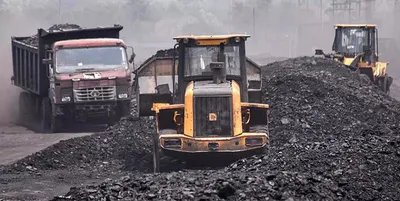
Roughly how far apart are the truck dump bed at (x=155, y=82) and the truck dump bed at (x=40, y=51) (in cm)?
856


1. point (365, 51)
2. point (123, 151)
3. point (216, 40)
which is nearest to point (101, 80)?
point (123, 151)

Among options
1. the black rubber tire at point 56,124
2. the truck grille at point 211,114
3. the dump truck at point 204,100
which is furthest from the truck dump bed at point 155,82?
the black rubber tire at point 56,124

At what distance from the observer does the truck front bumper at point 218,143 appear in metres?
15.4

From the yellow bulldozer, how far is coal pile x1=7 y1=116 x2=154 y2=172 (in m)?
14.6

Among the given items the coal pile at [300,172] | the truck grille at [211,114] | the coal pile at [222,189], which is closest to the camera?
the coal pile at [222,189]

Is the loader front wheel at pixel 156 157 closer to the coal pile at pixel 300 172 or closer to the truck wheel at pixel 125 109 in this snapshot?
the coal pile at pixel 300 172

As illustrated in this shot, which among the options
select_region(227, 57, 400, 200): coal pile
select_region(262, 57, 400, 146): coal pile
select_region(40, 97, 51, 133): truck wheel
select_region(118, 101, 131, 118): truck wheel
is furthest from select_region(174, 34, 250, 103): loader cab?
select_region(40, 97, 51, 133): truck wheel

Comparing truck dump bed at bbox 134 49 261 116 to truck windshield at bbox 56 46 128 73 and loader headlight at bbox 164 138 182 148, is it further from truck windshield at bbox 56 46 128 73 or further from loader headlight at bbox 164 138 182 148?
truck windshield at bbox 56 46 128 73

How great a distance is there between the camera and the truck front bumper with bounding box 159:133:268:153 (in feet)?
50.5

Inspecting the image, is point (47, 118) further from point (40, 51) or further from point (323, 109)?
point (323, 109)

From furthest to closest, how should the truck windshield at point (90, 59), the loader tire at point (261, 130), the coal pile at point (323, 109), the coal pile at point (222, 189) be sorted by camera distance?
the truck windshield at point (90, 59) < the coal pile at point (323, 109) < the loader tire at point (261, 130) < the coal pile at point (222, 189)

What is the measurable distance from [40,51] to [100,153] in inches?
324

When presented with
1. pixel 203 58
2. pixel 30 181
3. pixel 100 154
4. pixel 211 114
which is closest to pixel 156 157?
pixel 211 114

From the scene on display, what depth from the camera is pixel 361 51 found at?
33500mm
